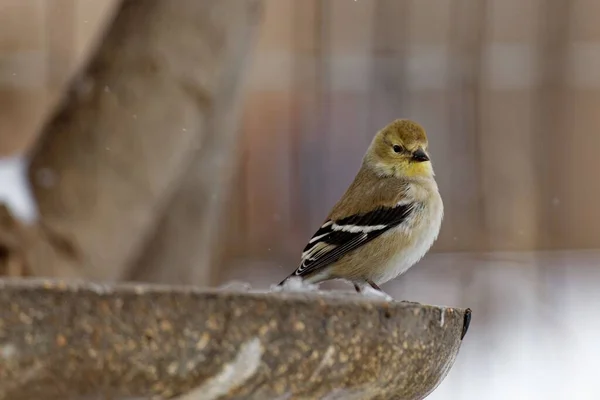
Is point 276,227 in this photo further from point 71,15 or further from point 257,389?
point 257,389

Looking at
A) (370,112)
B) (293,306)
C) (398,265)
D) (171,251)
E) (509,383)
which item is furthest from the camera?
(370,112)

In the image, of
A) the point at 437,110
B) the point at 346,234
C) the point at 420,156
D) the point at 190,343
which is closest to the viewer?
the point at 190,343

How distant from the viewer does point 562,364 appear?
6586 mm

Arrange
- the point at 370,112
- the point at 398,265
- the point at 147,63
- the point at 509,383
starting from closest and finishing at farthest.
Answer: the point at 398,265
the point at 147,63
the point at 509,383
the point at 370,112

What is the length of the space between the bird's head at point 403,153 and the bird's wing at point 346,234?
0.27 metres

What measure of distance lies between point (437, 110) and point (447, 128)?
16 cm

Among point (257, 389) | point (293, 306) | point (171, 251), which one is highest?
point (293, 306)

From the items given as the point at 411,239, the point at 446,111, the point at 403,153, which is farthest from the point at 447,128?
the point at 411,239

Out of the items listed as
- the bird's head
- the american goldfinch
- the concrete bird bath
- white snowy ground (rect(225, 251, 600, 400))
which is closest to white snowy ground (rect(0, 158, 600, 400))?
white snowy ground (rect(225, 251, 600, 400))

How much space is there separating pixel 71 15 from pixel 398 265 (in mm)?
4153

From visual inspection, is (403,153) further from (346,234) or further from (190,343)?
(190,343)

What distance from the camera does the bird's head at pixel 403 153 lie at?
3.76 meters

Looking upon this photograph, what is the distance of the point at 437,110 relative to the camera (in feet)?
24.0

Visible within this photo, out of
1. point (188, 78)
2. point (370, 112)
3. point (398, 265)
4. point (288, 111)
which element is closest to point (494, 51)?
point (370, 112)
